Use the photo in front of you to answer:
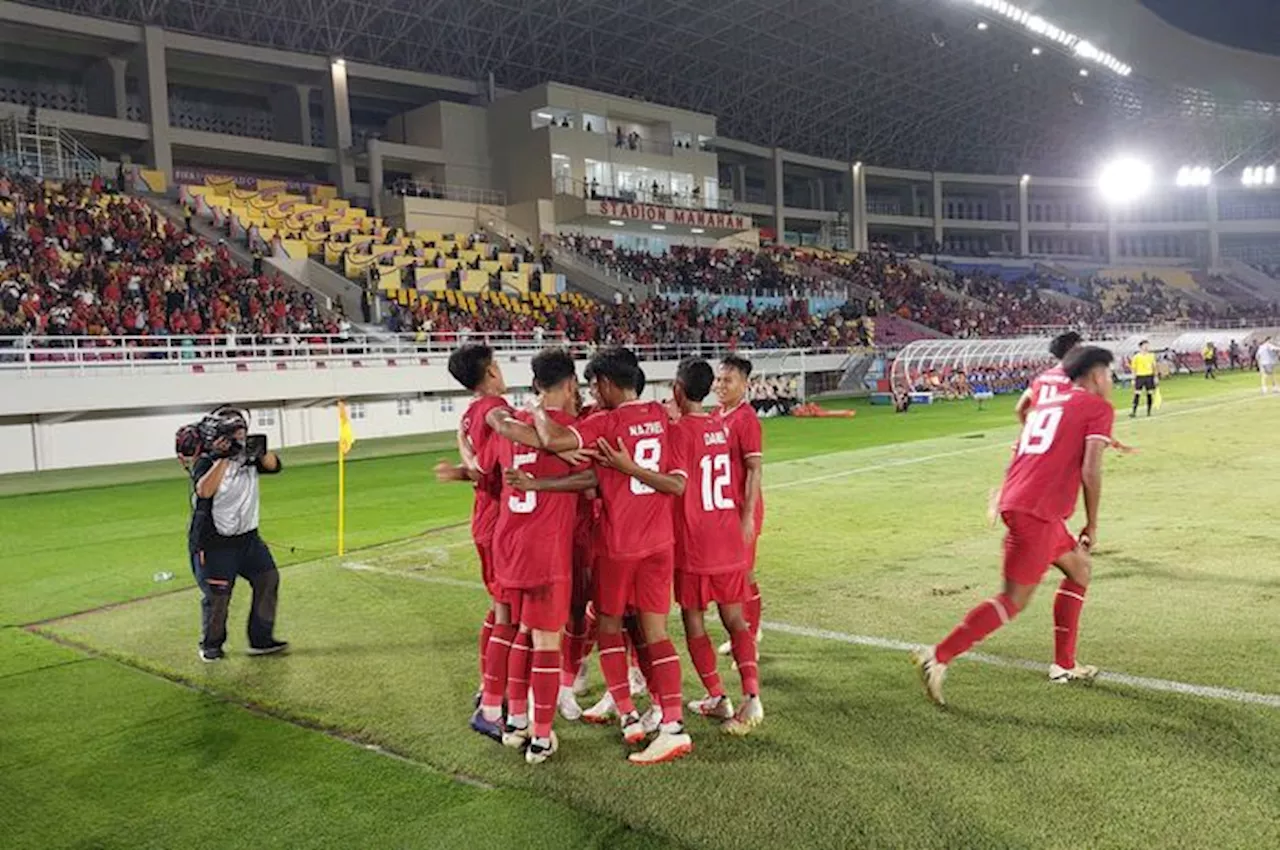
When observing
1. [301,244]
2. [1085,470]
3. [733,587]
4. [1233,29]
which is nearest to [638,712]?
[733,587]

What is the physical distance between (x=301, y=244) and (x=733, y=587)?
38126 mm

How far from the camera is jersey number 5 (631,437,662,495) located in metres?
5.02

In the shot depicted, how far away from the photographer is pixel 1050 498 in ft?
18.6

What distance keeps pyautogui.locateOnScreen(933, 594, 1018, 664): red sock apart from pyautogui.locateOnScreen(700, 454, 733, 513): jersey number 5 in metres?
1.51

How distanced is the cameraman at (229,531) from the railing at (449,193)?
4349 cm

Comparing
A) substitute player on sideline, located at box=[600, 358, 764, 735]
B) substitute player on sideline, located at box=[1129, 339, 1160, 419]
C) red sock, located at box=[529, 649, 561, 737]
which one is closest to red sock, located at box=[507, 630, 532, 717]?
red sock, located at box=[529, 649, 561, 737]

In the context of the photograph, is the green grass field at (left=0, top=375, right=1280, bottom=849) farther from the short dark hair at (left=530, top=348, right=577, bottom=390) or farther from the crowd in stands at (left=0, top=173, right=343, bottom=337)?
A: the crowd in stands at (left=0, top=173, right=343, bottom=337)

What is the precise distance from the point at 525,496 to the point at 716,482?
111 centimetres

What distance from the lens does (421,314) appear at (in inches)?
1422

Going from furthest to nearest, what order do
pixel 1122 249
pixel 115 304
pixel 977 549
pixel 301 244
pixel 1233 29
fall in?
pixel 1122 249 → pixel 1233 29 → pixel 301 244 → pixel 115 304 → pixel 977 549

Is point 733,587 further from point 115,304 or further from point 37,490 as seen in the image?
point 115,304

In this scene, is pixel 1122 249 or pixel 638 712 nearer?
pixel 638 712

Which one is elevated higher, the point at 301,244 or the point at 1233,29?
the point at 1233,29

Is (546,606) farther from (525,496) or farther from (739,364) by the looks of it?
(739,364)
